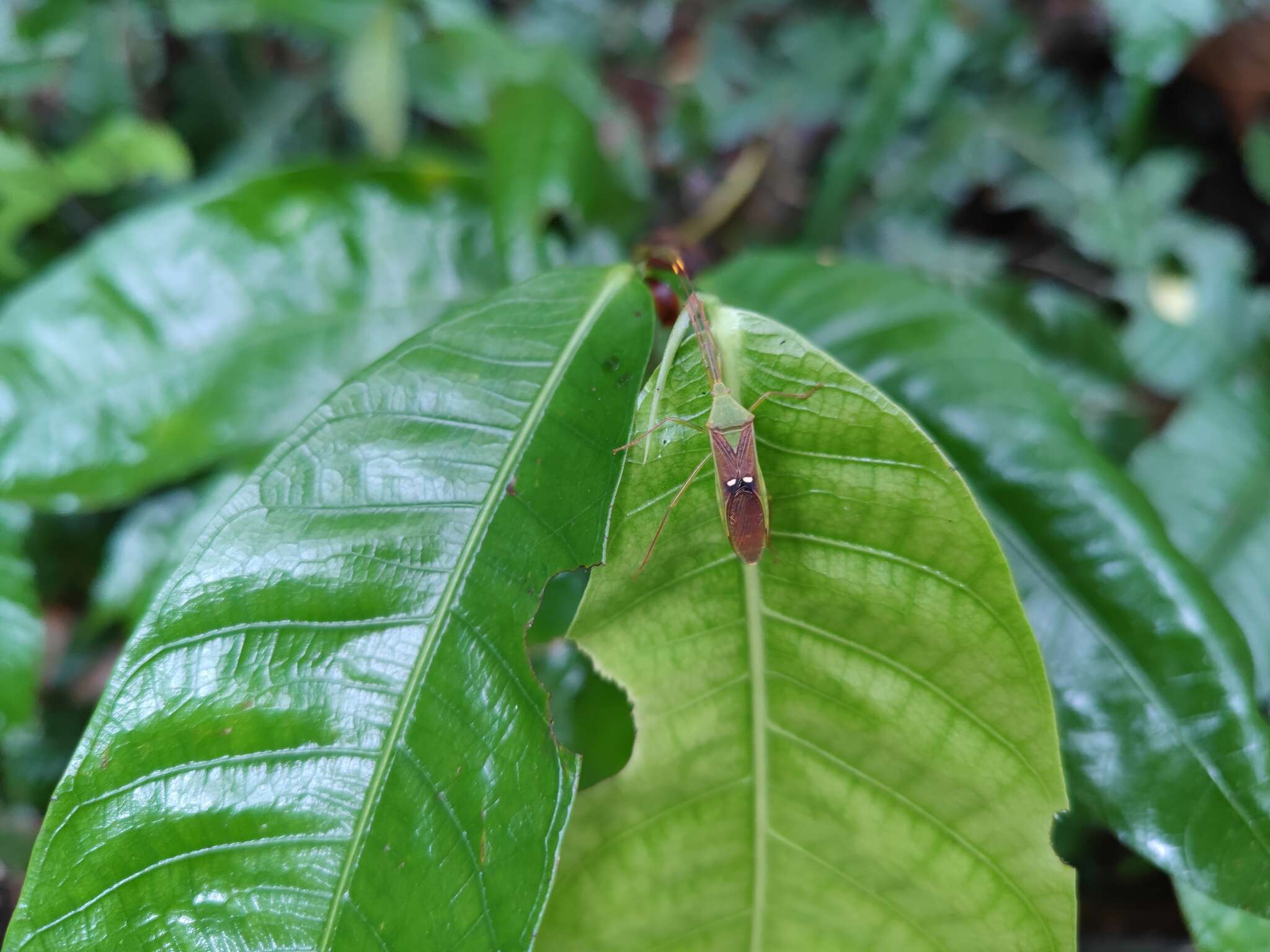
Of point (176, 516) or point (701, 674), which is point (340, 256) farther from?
point (701, 674)

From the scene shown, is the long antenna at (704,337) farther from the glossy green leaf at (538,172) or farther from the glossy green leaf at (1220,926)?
the glossy green leaf at (1220,926)

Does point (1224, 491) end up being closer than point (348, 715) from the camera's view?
No

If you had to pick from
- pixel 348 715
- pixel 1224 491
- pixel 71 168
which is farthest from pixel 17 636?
pixel 1224 491

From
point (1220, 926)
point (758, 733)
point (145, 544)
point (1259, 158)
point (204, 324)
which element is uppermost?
point (1259, 158)

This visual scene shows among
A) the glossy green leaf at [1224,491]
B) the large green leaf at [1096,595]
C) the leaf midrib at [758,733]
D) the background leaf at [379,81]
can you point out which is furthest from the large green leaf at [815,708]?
the background leaf at [379,81]

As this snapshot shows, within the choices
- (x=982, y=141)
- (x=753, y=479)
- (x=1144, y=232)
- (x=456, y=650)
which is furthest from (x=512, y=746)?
(x=982, y=141)

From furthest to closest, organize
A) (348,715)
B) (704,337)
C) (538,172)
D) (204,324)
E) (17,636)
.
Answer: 1. (538,172)
2. (204,324)
3. (17,636)
4. (704,337)
5. (348,715)

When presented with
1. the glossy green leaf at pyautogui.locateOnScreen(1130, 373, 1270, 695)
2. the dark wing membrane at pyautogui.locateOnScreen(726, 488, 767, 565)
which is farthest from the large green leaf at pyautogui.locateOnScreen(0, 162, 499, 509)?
the glossy green leaf at pyautogui.locateOnScreen(1130, 373, 1270, 695)

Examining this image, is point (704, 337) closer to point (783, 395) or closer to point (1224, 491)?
point (783, 395)
